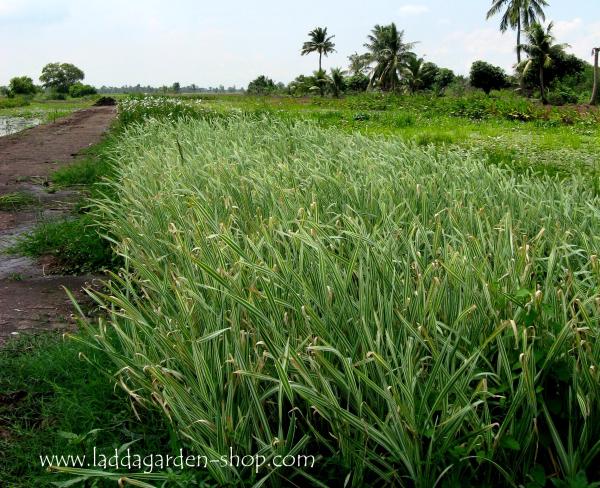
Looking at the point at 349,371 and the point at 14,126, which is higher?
the point at 14,126

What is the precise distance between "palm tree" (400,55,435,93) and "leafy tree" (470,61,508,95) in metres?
6.11

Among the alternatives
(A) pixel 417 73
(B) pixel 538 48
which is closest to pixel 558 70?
(B) pixel 538 48

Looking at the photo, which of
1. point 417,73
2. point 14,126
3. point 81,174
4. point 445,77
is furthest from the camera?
point 445,77

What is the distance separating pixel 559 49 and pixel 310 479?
4349 cm

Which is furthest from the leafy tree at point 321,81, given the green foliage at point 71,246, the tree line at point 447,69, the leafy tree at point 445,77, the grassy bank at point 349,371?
the grassy bank at point 349,371

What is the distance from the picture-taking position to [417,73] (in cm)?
5272

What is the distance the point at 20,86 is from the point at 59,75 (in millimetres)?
28623

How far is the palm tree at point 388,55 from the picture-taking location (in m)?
55.7

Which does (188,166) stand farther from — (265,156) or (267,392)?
(267,392)

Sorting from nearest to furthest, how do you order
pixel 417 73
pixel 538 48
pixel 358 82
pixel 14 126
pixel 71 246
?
1. pixel 71 246
2. pixel 14 126
3. pixel 538 48
4. pixel 417 73
5. pixel 358 82

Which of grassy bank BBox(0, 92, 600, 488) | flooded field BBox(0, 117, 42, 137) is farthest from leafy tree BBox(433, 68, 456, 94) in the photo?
grassy bank BBox(0, 92, 600, 488)

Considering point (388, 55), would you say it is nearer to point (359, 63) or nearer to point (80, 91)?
point (359, 63)

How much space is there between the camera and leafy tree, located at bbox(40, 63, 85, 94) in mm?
90938

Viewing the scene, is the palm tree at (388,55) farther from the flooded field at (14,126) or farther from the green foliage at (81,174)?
the green foliage at (81,174)
